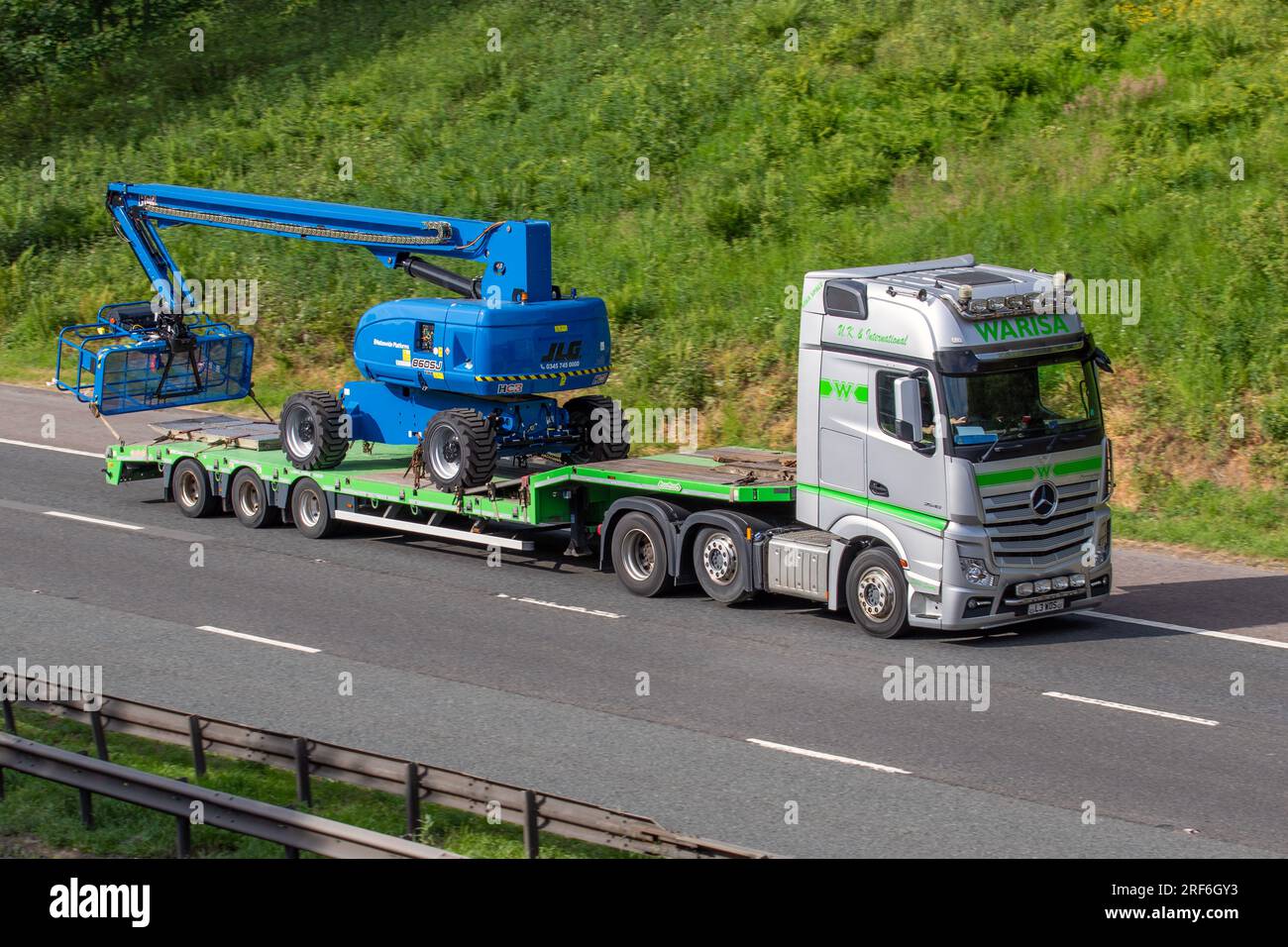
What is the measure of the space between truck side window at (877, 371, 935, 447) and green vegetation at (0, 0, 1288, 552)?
6.12 meters

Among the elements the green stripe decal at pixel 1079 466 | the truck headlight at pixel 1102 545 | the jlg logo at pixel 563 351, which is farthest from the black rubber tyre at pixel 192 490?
the truck headlight at pixel 1102 545

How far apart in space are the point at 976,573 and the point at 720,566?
2814mm

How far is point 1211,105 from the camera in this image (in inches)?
1014

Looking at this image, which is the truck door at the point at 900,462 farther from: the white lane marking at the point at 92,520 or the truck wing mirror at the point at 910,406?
the white lane marking at the point at 92,520

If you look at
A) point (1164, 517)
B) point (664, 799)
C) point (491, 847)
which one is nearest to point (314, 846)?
point (491, 847)

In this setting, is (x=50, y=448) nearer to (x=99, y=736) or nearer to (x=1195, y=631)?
(x=99, y=736)

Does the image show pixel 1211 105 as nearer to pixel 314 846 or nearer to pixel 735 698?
pixel 735 698

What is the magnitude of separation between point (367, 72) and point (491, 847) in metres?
31.4

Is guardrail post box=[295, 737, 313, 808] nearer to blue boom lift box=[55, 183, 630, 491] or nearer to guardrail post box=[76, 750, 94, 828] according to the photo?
guardrail post box=[76, 750, 94, 828]

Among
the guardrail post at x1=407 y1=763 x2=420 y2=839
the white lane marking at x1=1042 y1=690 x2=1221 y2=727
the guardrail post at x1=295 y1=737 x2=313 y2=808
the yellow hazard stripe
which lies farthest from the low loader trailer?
the guardrail post at x1=295 y1=737 x2=313 y2=808

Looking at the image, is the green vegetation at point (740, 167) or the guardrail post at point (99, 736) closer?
the guardrail post at point (99, 736)

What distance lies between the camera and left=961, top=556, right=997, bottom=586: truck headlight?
1429cm

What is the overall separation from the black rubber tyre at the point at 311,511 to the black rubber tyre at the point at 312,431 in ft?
0.82

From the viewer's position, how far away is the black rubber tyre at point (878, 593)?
14.8m
